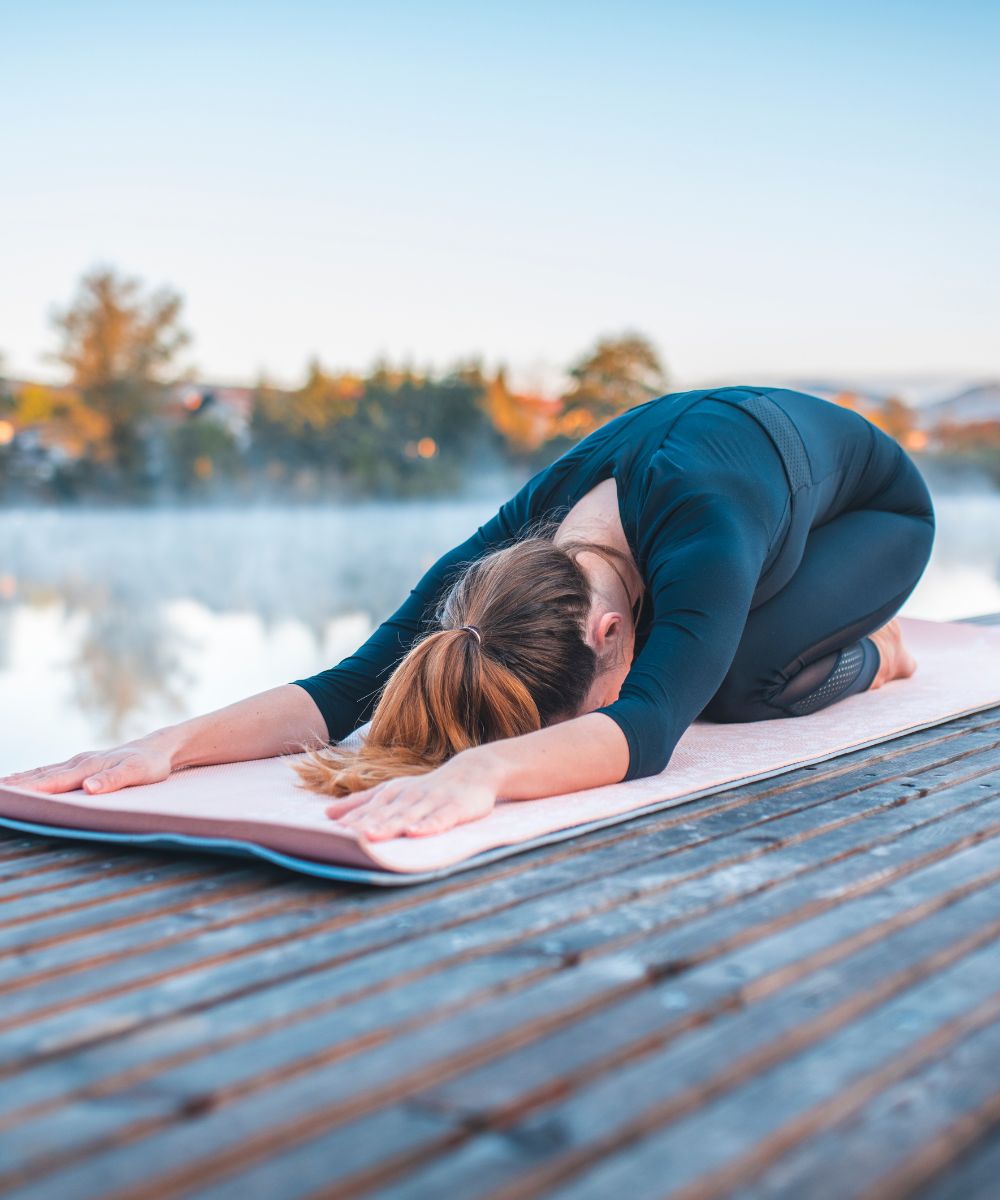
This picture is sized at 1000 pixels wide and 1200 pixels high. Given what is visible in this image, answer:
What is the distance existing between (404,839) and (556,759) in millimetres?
259

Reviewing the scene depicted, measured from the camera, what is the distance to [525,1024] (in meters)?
0.91

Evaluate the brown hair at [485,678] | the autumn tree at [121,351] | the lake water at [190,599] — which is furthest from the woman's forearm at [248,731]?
the autumn tree at [121,351]

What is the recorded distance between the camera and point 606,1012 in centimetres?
93

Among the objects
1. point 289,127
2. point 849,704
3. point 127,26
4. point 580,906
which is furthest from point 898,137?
point 580,906

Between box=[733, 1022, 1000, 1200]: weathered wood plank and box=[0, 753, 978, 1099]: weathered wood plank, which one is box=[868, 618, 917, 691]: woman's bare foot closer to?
box=[0, 753, 978, 1099]: weathered wood plank

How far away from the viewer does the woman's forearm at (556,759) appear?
1.48 meters

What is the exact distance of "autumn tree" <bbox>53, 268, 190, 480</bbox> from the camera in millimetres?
21625

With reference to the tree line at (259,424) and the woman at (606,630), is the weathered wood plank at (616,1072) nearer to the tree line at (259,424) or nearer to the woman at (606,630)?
the woman at (606,630)

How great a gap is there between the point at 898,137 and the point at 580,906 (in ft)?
67.7

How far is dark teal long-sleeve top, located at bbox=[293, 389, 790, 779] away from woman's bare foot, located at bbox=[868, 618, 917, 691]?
0.54m

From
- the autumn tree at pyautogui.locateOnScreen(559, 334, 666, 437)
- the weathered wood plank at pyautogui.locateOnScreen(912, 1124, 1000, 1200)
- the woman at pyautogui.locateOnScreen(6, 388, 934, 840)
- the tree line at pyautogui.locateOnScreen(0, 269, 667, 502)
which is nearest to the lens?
the weathered wood plank at pyautogui.locateOnScreen(912, 1124, 1000, 1200)

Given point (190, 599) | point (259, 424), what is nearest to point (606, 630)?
point (190, 599)

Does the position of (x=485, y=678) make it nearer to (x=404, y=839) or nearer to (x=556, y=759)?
(x=556, y=759)

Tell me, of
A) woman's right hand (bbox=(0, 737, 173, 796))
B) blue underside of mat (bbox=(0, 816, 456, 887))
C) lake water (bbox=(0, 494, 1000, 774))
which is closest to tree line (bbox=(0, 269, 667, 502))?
lake water (bbox=(0, 494, 1000, 774))
